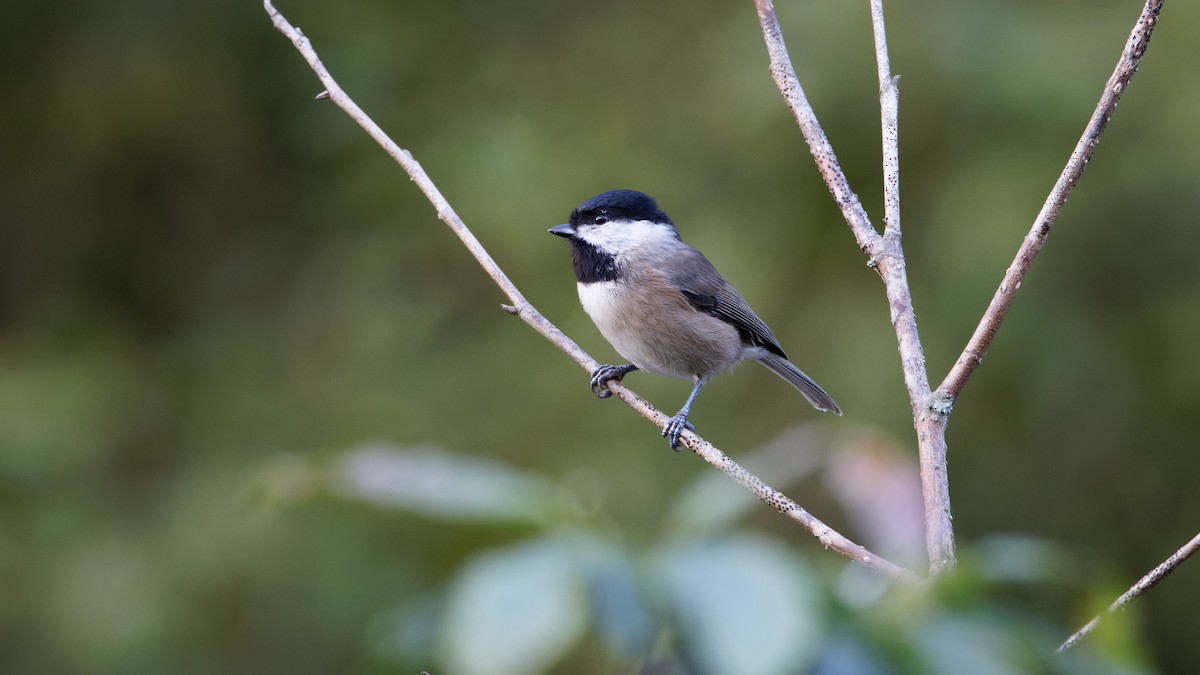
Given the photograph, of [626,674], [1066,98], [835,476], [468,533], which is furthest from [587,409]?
[626,674]

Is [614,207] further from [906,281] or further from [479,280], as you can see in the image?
[906,281]

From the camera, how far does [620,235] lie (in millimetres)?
3381

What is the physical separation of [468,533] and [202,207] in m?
2.32

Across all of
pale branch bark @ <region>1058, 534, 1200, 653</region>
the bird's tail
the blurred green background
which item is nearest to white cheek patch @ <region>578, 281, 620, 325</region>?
the bird's tail

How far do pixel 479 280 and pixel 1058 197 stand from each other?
352cm

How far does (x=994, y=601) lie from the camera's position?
35.1 inches

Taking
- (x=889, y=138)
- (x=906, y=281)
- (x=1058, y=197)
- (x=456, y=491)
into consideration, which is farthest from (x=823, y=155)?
(x=456, y=491)

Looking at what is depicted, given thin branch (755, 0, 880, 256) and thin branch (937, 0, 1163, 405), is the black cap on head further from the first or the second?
thin branch (937, 0, 1163, 405)

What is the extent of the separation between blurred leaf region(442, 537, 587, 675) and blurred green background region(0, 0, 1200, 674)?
2.89m

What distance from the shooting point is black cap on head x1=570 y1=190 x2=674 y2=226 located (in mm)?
3328

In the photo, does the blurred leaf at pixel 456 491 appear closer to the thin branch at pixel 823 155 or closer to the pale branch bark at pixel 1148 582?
the pale branch bark at pixel 1148 582

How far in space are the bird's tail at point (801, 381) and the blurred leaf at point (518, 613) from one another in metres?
2.97

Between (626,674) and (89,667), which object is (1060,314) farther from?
(89,667)

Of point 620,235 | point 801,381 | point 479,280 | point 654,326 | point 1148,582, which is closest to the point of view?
point 1148,582
